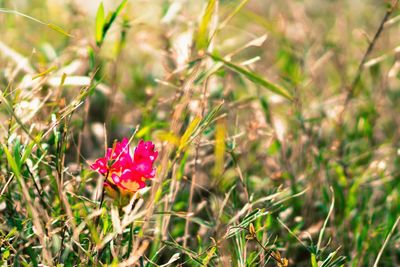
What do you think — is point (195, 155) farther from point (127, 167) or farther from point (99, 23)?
point (99, 23)

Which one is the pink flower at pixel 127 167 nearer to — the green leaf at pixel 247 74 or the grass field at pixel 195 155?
the grass field at pixel 195 155

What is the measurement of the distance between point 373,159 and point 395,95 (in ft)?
1.49

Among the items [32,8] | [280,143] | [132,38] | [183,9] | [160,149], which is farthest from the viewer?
[32,8]

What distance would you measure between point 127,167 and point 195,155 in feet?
0.87

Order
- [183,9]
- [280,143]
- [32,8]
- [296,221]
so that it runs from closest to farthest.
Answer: [296,221] → [280,143] → [183,9] → [32,8]

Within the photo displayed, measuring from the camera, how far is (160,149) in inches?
62.1

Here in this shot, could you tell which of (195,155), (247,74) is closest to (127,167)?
(195,155)

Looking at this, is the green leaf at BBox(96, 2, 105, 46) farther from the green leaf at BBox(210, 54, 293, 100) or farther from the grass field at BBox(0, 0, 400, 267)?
the green leaf at BBox(210, 54, 293, 100)

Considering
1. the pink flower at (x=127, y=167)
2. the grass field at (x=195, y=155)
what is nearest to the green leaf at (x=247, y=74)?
the grass field at (x=195, y=155)

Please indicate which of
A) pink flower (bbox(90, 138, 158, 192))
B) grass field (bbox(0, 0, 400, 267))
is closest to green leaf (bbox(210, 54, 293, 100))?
grass field (bbox(0, 0, 400, 267))

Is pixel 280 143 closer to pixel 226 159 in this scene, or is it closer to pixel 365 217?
pixel 226 159

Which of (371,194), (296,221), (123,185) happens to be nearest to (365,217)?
(371,194)

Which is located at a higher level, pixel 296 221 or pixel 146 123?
Result: pixel 146 123

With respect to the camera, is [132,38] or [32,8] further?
[32,8]
